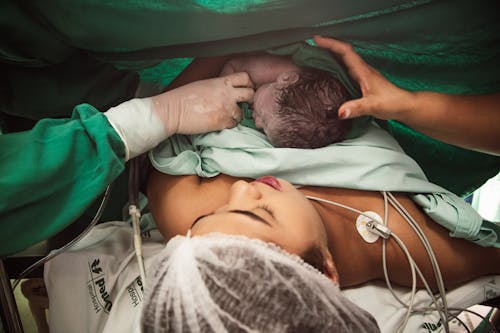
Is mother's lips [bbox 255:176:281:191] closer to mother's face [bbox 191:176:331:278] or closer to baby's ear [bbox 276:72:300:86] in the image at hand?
mother's face [bbox 191:176:331:278]

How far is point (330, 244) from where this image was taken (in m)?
0.86

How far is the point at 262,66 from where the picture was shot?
92 centimetres

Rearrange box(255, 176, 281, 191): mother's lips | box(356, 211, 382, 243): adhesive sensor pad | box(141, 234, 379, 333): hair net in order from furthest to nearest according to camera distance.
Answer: box(356, 211, 382, 243): adhesive sensor pad
box(255, 176, 281, 191): mother's lips
box(141, 234, 379, 333): hair net

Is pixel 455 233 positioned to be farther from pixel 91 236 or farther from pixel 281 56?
A: pixel 91 236

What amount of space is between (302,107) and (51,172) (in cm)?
49

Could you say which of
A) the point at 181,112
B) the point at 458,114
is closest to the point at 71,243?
the point at 181,112

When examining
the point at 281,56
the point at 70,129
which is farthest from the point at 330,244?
the point at 70,129

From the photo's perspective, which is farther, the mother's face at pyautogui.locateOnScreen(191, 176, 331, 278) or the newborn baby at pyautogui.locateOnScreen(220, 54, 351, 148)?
the newborn baby at pyautogui.locateOnScreen(220, 54, 351, 148)

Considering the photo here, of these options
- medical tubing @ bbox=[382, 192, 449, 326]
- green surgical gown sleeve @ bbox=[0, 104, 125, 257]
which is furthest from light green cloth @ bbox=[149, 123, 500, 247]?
green surgical gown sleeve @ bbox=[0, 104, 125, 257]

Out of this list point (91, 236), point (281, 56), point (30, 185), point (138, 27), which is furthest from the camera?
point (91, 236)

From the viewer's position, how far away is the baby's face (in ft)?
2.90

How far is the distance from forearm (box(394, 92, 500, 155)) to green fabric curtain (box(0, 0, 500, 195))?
0.10m

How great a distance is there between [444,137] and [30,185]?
0.82 metres

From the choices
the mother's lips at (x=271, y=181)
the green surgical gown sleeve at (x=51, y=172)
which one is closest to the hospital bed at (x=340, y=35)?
the green surgical gown sleeve at (x=51, y=172)
